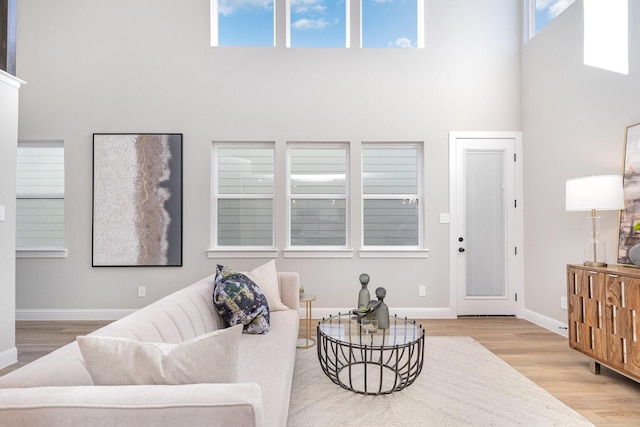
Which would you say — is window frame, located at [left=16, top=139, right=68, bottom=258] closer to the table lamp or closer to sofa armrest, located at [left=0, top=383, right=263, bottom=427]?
sofa armrest, located at [left=0, top=383, right=263, bottom=427]

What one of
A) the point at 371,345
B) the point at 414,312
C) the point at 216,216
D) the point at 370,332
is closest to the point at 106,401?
the point at 371,345

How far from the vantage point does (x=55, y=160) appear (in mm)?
4062

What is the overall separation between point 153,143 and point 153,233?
1044 millimetres

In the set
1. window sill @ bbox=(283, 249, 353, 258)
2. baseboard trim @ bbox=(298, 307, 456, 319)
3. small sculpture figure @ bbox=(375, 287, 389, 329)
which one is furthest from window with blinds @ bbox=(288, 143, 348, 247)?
small sculpture figure @ bbox=(375, 287, 389, 329)

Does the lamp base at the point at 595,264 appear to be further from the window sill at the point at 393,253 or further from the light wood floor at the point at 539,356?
the window sill at the point at 393,253

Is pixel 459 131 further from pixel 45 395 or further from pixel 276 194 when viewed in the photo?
pixel 45 395

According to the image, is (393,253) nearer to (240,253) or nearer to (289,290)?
(289,290)

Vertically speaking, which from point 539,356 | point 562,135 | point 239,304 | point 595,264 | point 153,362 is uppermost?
point 562,135

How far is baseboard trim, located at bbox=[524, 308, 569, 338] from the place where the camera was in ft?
11.1

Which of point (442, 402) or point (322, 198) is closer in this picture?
point (442, 402)

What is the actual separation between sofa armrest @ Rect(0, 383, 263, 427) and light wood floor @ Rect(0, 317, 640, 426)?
220cm

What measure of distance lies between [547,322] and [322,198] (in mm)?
2780

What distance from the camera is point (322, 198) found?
13.7 feet

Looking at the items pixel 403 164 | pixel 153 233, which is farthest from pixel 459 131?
pixel 153 233
